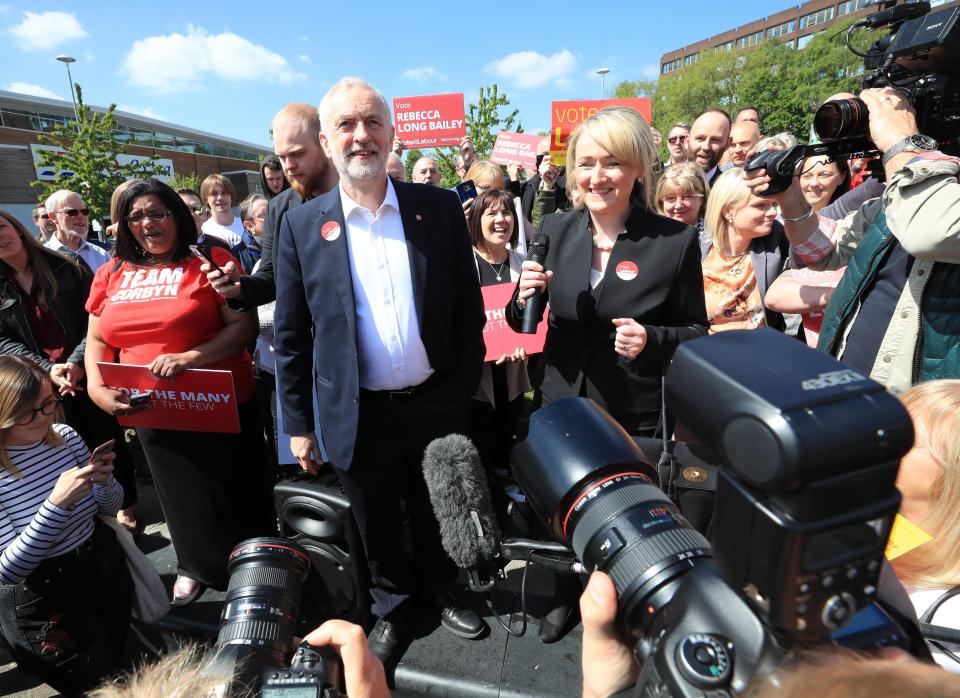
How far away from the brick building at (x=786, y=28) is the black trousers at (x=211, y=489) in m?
60.8

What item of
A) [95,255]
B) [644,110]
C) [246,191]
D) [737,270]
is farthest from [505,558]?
[246,191]

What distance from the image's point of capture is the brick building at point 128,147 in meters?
25.3

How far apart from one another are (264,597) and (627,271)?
1.59 metres

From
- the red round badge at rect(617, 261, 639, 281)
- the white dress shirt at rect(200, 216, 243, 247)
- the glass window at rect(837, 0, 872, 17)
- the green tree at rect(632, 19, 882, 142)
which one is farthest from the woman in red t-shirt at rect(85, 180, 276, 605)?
the glass window at rect(837, 0, 872, 17)

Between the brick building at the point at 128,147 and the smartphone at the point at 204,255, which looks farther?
the brick building at the point at 128,147

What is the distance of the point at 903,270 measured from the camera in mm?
1914

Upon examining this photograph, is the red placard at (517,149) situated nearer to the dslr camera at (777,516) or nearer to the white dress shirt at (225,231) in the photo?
the white dress shirt at (225,231)

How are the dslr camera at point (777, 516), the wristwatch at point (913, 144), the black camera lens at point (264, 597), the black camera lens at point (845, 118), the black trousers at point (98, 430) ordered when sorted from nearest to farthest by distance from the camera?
the dslr camera at point (777, 516) < the black camera lens at point (264, 597) < the wristwatch at point (913, 144) < the black camera lens at point (845, 118) < the black trousers at point (98, 430)

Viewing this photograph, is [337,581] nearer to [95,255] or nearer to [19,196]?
[95,255]

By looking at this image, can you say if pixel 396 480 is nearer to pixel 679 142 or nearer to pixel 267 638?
pixel 267 638

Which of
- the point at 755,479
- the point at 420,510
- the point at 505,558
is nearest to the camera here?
the point at 755,479

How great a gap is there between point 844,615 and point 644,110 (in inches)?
252

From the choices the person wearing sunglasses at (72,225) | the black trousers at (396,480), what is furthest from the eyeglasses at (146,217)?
the person wearing sunglasses at (72,225)

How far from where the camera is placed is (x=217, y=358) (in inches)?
102
